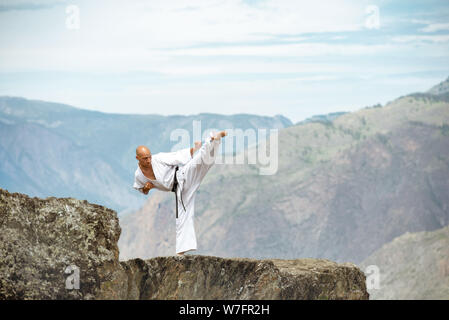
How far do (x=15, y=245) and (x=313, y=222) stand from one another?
151 feet

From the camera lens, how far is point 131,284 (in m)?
6.47

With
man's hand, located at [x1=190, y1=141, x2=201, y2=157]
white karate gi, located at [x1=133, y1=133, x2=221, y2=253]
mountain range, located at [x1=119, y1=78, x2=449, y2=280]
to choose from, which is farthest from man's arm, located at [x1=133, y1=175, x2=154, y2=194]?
mountain range, located at [x1=119, y1=78, x2=449, y2=280]

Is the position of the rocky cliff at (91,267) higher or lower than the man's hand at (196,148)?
lower

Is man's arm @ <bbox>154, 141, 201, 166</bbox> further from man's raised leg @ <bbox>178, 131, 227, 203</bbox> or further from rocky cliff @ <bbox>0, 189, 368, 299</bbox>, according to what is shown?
rocky cliff @ <bbox>0, 189, 368, 299</bbox>

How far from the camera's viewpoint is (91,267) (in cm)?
599

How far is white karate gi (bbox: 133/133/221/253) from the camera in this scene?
6882mm

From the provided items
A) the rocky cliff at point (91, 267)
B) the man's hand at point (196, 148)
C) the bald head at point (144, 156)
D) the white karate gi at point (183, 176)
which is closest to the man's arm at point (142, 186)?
the white karate gi at point (183, 176)

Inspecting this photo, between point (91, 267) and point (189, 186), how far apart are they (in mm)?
1428

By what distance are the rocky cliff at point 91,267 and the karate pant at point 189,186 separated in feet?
0.52

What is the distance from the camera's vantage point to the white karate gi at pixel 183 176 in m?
6.88

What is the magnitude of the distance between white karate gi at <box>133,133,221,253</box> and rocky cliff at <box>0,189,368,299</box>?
0.77 feet

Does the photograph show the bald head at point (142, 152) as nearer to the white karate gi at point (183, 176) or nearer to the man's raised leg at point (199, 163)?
the white karate gi at point (183, 176)

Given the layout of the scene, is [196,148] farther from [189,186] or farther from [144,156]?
[144,156]
